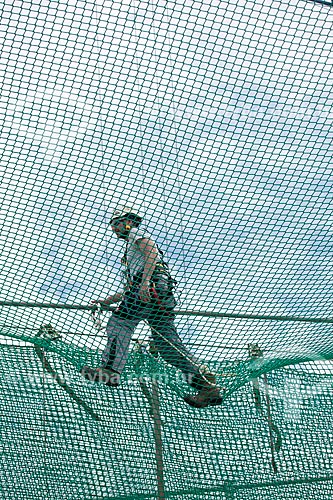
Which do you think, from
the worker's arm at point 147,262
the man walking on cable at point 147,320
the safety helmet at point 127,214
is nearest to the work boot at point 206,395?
the man walking on cable at point 147,320

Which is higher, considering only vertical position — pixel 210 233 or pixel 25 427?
pixel 210 233

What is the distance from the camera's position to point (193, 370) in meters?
3.13

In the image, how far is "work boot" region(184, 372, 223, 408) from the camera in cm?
307

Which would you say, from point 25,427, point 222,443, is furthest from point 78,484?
point 222,443

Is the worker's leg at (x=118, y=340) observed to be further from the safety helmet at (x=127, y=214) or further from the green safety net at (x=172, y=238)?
the safety helmet at (x=127, y=214)

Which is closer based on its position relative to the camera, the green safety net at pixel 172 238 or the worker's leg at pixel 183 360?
the green safety net at pixel 172 238

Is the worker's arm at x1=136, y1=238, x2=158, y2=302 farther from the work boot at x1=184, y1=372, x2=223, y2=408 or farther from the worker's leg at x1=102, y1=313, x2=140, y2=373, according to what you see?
the work boot at x1=184, y1=372, x2=223, y2=408

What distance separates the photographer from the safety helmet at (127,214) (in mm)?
2771

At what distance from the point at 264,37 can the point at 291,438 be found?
5.91ft

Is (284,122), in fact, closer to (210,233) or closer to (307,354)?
(210,233)

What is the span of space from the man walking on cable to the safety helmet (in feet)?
0.27

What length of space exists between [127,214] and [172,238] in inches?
8.3

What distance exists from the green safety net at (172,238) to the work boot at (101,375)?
0.06m

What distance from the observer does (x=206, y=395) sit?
3.07 metres
